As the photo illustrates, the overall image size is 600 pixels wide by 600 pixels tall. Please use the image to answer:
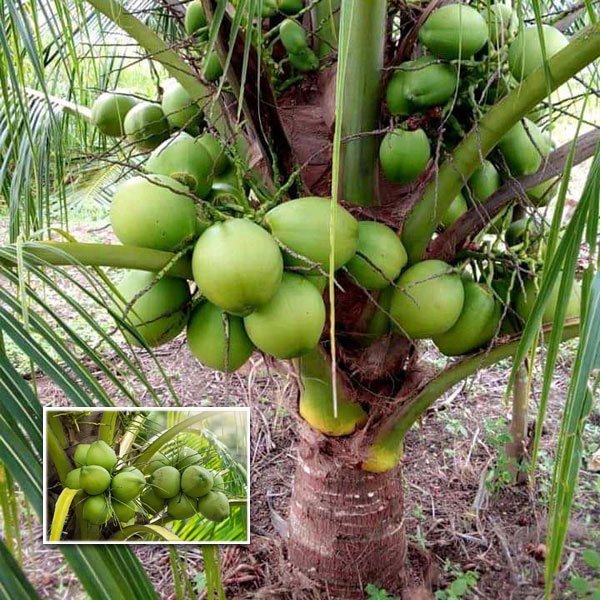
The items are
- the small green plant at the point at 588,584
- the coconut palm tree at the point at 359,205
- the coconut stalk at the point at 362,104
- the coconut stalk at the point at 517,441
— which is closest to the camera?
the coconut palm tree at the point at 359,205

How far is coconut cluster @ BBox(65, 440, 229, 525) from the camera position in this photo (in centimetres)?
82

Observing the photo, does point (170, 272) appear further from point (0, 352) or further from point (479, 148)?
point (479, 148)

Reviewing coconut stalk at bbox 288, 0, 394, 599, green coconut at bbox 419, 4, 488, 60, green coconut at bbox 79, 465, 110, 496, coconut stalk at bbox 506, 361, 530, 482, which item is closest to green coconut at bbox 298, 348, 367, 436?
coconut stalk at bbox 288, 0, 394, 599

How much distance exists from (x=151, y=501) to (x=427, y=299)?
471 mm

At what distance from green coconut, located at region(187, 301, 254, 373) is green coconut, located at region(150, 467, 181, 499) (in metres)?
0.17

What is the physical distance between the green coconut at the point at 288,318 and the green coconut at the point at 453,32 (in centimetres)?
39

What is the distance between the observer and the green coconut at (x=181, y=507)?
35.9 inches

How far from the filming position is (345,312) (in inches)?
45.0

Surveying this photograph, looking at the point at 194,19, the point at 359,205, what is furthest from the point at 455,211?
the point at 194,19

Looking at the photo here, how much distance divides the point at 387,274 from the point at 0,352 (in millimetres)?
513

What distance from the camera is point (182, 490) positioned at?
92cm

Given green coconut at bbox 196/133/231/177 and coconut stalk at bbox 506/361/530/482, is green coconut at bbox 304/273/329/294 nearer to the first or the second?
green coconut at bbox 196/133/231/177

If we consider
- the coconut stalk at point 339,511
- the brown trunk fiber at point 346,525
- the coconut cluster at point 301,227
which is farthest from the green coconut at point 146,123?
the brown trunk fiber at point 346,525

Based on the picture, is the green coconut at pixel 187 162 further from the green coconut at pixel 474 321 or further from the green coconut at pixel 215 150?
the green coconut at pixel 474 321
